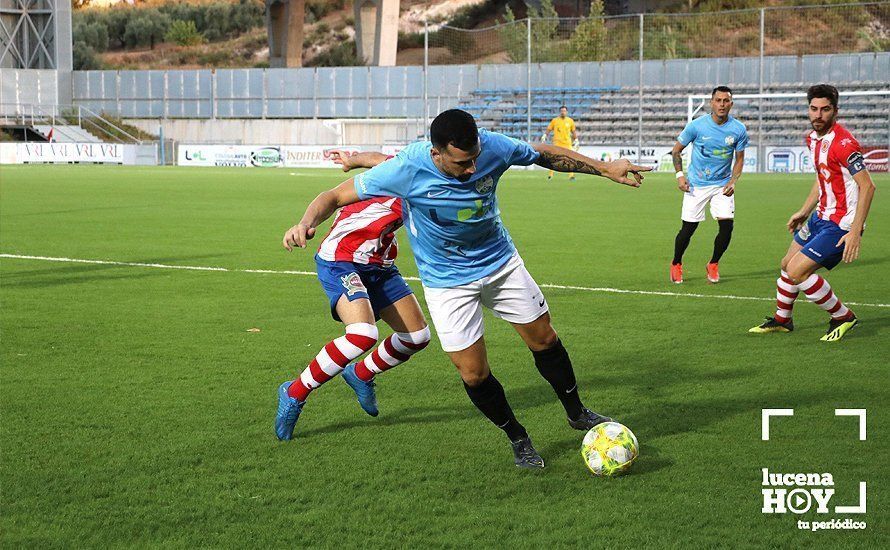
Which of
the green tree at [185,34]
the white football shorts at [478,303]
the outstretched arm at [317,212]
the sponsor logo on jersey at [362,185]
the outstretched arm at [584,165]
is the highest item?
the green tree at [185,34]

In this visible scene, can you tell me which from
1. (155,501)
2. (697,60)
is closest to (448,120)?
(155,501)

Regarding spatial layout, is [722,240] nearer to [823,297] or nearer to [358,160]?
[823,297]

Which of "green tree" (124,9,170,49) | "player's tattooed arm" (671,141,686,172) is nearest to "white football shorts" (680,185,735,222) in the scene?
"player's tattooed arm" (671,141,686,172)

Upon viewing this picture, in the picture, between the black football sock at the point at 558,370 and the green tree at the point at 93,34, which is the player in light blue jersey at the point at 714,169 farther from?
the green tree at the point at 93,34

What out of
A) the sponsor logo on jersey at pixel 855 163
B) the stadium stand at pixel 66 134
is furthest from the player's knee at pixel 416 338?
the stadium stand at pixel 66 134

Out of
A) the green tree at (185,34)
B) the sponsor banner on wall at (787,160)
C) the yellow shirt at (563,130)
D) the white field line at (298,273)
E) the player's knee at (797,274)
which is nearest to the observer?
the player's knee at (797,274)

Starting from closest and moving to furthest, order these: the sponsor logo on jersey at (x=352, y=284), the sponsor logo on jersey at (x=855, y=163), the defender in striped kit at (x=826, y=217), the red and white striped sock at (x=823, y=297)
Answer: the sponsor logo on jersey at (x=352, y=284) → the sponsor logo on jersey at (x=855, y=163) → the defender in striped kit at (x=826, y=217) → the red and white striped sock at (x=823, y=297)

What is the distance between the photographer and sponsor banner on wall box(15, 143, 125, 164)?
46.2 meters

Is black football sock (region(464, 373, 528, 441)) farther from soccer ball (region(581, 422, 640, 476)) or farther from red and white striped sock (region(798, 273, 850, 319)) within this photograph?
red and white striped sock (region(798, 273, 850, 319))

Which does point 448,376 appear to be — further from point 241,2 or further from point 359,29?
point 241,2

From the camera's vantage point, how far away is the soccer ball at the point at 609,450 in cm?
516

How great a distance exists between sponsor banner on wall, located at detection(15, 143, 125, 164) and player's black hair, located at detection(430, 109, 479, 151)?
147 feet

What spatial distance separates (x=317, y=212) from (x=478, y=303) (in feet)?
2.94

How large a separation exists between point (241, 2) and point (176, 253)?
8619 centimetres
